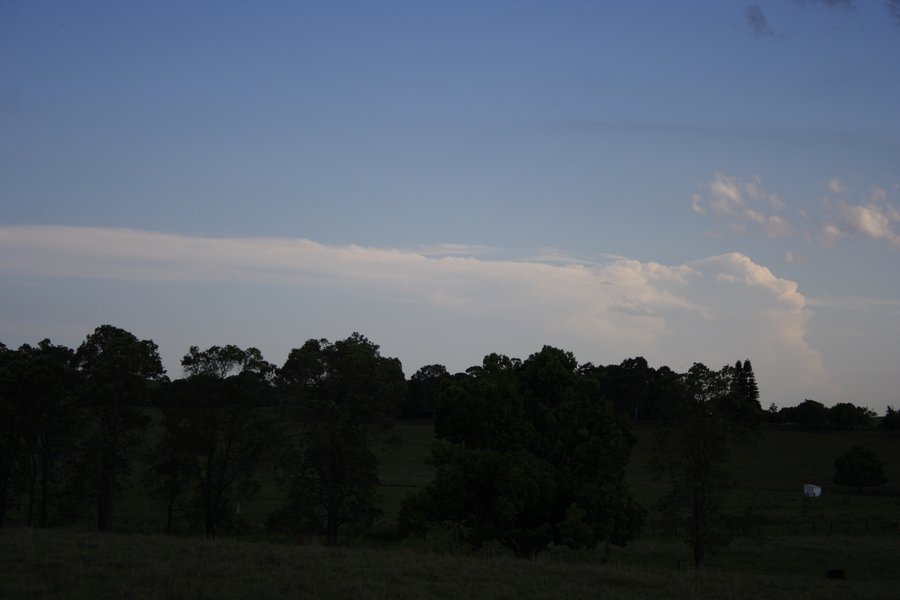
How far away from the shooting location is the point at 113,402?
45000 millimetres

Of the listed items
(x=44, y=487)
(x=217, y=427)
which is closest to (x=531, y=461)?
(x=217, y=427)

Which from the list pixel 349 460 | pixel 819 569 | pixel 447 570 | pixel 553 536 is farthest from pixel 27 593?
pixel 819 569

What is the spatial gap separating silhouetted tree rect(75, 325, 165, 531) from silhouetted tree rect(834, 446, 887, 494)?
76.2 m

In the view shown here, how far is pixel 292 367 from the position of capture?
4481 centimetres

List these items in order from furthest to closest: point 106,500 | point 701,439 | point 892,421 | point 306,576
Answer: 1. point 892,421
2. point 106,500
3. point 701,439
4. point 306,576

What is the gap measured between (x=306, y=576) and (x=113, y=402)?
26.8 metres

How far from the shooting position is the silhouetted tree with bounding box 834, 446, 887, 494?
3484 inches

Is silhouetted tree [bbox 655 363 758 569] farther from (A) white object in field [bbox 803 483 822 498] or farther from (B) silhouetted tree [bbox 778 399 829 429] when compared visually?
(B) silhouetted tree [bbox 778 399 829 429]

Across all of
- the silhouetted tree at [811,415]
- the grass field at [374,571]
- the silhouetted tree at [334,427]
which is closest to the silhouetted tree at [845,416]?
the silhouetted tree at [811,415]

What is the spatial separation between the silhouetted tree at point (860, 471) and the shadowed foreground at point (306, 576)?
225 feet

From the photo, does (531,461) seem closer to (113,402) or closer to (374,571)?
(374,571)

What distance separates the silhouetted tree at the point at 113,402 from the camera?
43906 mm

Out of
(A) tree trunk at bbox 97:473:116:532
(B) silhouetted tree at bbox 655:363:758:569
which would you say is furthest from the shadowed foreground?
(A) tree trunk at bbox 97:473:116:532

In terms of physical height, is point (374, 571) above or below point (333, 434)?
below
